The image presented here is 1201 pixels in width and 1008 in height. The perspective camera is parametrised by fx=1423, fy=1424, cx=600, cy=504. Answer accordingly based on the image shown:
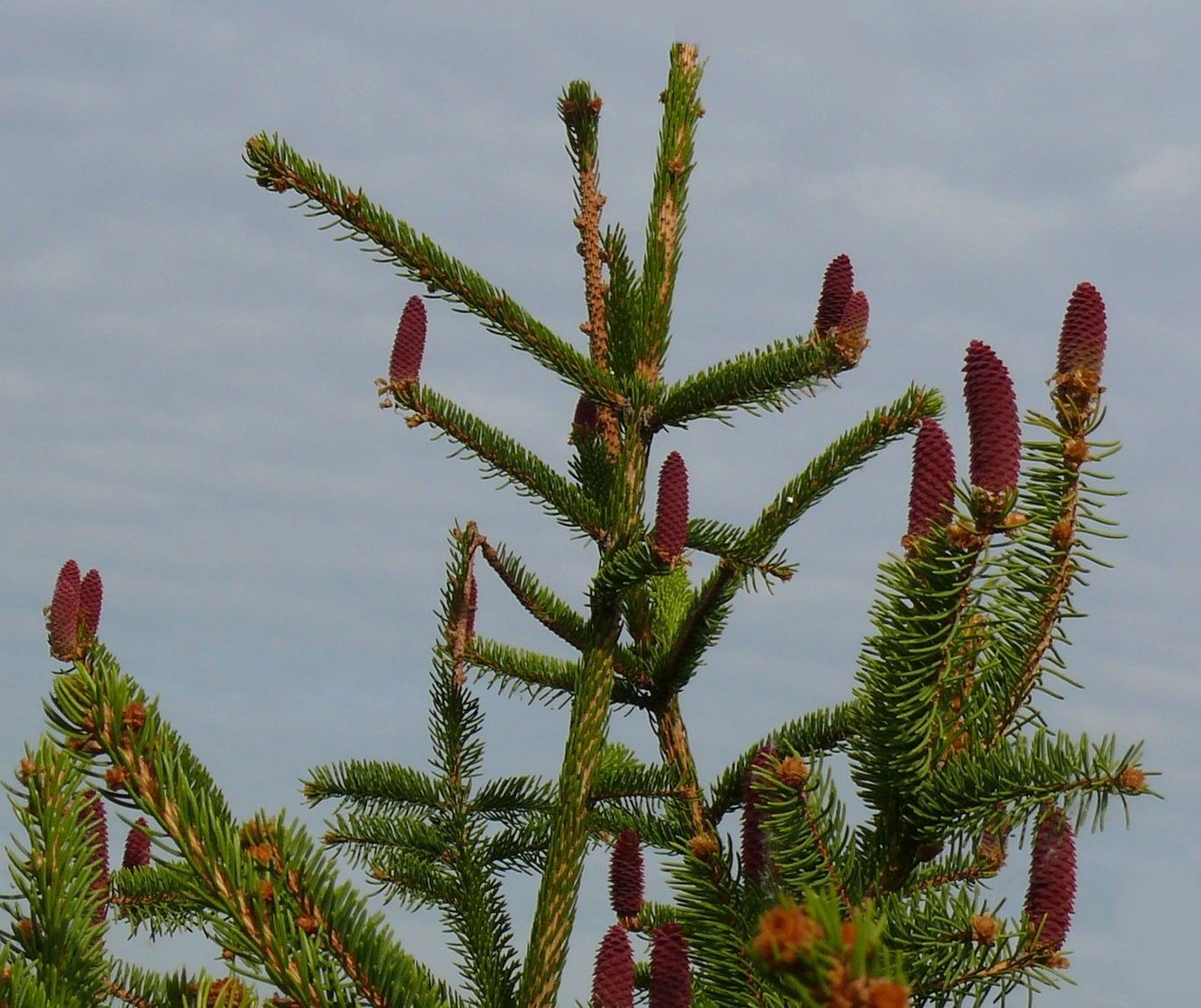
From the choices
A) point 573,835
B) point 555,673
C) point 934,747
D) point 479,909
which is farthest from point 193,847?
point 555,673

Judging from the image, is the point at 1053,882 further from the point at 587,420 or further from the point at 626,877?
the point at 587,420

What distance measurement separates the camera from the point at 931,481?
7.67ft

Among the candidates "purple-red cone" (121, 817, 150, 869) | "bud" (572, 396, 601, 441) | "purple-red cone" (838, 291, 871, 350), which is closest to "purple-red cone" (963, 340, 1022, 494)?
"purple-red cone" (838, 291, 871, 350)

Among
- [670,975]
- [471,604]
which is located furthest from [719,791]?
[670,975]

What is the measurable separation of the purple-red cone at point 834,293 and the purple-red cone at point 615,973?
2.19 meters

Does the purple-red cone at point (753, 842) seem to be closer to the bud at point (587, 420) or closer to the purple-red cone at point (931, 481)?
the purple-red cone at point (931, 481)

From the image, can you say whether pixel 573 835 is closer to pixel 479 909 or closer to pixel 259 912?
pixel 479 909

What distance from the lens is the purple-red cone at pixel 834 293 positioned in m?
4.20

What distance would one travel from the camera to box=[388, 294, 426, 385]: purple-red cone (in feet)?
14.3

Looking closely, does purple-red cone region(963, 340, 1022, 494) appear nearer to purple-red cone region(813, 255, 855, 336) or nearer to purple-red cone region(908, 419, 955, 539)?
purple-red cone region(908, 419, 955, 539)

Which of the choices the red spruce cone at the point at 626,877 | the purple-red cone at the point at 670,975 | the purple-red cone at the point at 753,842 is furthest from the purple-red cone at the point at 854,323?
the purple-red cone at the point at 670,975

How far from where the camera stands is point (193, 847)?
1808mm

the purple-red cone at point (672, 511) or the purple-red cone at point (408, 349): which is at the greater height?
the purple-red cone at point (408, 349)

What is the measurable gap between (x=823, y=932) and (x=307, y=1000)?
962mm
